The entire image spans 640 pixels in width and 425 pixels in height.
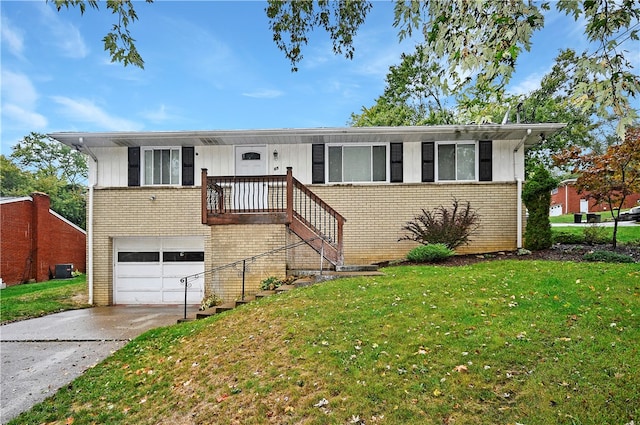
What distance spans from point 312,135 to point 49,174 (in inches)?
1320

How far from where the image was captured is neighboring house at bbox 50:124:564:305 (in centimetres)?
1049

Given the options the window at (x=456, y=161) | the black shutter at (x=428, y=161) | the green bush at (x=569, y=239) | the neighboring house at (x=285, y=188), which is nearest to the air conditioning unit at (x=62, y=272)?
the neighboring house at (x=285, y=188)

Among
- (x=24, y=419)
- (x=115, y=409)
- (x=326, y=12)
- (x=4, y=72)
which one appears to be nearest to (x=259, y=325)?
(x=115, y=409)

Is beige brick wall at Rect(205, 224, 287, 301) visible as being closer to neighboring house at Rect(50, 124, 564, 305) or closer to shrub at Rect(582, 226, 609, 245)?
neighboring house at Rect(50, 124, 564, 305)

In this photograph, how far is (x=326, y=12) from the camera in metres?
4.51

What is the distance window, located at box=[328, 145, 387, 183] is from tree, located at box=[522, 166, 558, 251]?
4.10m

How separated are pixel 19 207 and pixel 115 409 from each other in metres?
16.5

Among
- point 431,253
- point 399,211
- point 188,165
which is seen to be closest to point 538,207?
point 431,253

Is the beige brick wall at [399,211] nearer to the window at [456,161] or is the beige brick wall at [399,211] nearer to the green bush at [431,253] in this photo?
the window at [456,161]

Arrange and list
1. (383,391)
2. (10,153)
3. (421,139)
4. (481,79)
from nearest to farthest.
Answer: (383,391) → (481,79) → (421,139) → (10,153)

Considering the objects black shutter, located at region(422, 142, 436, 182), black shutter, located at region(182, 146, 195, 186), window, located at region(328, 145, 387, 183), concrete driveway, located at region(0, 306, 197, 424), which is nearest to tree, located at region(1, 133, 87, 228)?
black shutter, located at region(182, 146, 195, 186)

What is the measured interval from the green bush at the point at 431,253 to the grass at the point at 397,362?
260 centimetres

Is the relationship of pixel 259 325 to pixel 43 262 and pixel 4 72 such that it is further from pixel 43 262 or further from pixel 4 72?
pixel 43 262

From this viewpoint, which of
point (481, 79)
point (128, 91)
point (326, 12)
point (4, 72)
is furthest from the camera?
point (128, 91)
